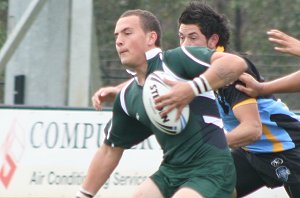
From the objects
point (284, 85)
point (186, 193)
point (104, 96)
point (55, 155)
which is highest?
point (284, 85)

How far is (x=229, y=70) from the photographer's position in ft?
16.6

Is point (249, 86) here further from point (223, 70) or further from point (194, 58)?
point (223, 70)

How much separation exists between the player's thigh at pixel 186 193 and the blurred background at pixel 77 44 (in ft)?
20.4

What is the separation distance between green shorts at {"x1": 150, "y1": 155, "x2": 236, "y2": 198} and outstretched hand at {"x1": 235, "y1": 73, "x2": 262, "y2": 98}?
0.76 m

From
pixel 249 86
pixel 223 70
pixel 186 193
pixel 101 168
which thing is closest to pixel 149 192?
pixel 186 193

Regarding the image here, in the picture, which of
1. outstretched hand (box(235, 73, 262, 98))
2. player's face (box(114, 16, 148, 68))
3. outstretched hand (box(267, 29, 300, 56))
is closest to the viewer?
player's face (box(114, 16, 148, 68))

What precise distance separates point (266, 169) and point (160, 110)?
1603mm

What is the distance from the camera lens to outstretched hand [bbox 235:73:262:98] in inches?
237

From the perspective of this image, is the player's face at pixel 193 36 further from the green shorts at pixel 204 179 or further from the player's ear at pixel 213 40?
the green shorts at pixel 204 179

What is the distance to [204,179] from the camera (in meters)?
5.27

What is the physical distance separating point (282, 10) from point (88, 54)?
8.52 ft

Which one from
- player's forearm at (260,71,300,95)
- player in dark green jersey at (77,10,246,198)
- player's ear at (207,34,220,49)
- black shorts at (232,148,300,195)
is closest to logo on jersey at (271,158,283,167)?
black shorts at (232,148,300,195)

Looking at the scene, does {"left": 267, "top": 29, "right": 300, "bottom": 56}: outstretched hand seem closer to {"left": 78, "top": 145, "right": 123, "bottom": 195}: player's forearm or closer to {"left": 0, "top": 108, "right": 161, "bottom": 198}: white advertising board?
{"left": 78, "top": 145, "right": 123, "bottom": 195}: player's forearm

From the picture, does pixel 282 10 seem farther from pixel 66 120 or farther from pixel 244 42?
pixel 66 120
